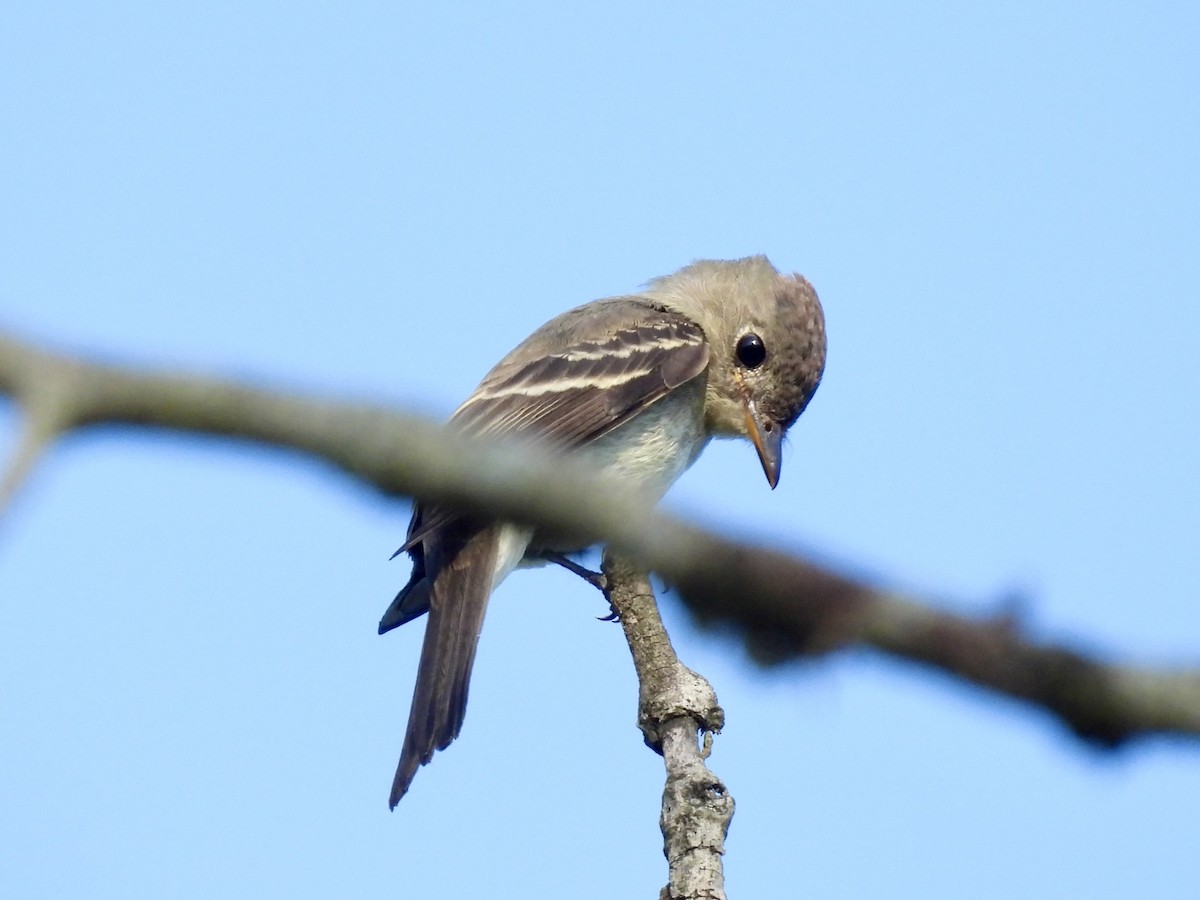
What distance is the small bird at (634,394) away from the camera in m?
7.75

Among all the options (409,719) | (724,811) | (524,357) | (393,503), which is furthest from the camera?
(524,357)

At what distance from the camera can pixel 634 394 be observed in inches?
338

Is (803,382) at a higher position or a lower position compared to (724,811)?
higher

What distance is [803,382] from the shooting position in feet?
30.2

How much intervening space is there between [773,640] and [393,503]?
44cm

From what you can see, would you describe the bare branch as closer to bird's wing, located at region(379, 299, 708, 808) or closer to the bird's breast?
bird's wing, located at region(379, 299, 708, 808)

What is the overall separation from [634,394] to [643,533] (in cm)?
708

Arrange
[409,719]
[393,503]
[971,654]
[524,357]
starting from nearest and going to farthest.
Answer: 1. [971,654]
2. [393,503]
3. [409,719]
4. [524,357]

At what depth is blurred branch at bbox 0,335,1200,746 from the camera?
4.75 ft

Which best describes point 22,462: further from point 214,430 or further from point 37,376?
point 214,430

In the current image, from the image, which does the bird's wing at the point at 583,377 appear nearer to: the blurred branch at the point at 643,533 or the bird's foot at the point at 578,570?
the bird's foot at the point at 578,570

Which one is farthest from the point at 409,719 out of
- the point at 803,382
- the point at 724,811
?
the point at 803,382

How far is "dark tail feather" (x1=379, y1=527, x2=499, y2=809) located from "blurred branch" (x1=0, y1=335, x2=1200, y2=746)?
5.40 metres

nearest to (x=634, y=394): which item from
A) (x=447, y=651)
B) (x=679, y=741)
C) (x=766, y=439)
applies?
(x=766, y=439)
